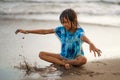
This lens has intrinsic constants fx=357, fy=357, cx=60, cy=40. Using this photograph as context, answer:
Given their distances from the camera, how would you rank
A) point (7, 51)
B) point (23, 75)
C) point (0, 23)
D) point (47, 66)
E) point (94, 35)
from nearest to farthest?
point (23, 75)
point (47, 66)
point (7, 51)
point (94, 35)
point (0, 23)

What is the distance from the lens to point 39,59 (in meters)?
6.10

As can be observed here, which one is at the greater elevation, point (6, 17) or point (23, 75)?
point (6, 17)

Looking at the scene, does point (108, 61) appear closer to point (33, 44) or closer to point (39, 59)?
point (39, 59)

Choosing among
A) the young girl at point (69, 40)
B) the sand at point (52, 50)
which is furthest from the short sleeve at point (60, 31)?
the sand at point (52, 50)

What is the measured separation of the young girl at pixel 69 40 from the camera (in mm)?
5434

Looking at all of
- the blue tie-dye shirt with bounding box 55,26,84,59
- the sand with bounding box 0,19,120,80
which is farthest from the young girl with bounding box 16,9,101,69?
the sand with bounding box 0,19,120,80

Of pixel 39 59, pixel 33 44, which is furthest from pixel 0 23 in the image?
pixel 39 59

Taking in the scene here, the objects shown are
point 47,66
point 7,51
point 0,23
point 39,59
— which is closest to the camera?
point 47,66

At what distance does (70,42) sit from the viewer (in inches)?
220

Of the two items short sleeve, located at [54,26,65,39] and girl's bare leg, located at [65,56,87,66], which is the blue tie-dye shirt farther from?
girl's bare leg, located at [65,56,87,66]

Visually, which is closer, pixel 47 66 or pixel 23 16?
pixel 47 66

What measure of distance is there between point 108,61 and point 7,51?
1889mm

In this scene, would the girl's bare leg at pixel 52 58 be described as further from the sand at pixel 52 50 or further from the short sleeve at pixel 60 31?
the short sleeve at pixel 60 31

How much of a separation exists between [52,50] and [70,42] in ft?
3.56
